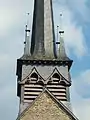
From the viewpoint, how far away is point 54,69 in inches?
1260

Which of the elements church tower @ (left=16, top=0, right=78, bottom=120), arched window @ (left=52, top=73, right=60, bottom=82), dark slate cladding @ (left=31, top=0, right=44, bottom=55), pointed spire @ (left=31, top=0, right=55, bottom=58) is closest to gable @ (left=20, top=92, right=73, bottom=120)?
church tower @ (left=16, top=0, right=78, bottom=120)

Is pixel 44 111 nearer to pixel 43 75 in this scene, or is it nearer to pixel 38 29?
pixel 43 75

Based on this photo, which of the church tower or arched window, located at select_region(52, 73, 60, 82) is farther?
arched window, located at select_region(52, 73, 60, 82)

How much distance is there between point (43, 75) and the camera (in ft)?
104

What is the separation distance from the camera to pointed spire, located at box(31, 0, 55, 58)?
109 feet

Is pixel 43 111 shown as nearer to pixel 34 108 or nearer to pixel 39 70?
pixel 34 108

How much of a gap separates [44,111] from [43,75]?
2697 mm

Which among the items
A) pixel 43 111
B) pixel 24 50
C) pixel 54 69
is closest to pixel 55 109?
pixel 43 111

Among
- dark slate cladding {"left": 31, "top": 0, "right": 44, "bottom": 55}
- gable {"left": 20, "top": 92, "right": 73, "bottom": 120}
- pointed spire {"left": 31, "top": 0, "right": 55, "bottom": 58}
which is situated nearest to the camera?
gable {"left": 20, "top": 92, "right": 73, "bottom": 120}

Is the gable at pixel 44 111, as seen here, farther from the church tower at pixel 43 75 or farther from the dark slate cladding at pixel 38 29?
the dark slate cladding at pixel 38 29

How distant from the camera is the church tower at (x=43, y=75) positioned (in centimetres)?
3034

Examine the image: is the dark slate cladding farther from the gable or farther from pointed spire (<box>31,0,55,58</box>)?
the gable

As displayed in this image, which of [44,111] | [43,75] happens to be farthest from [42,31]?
[44,111]

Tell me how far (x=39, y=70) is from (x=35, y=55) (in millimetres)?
1306
